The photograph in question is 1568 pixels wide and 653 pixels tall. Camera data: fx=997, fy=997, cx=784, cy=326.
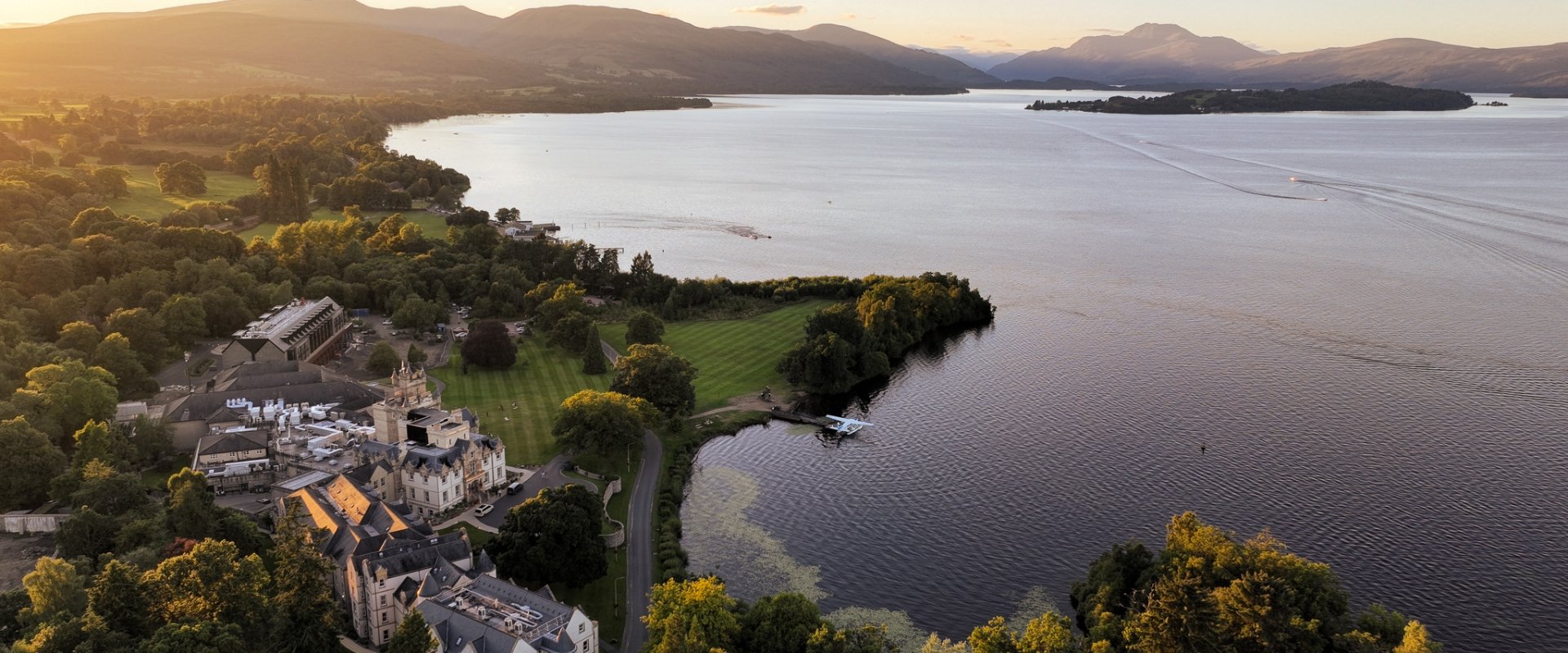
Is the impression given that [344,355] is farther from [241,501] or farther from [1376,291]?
[1376,291]

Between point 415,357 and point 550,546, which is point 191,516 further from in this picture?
point 415,357

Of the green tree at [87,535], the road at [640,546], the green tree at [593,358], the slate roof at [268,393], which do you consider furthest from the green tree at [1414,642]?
the slate roof at [268,393]

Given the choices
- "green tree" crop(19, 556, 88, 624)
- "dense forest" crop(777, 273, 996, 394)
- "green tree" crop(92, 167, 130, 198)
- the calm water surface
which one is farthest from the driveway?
"green tree" crop(92, 167, 130, 198)

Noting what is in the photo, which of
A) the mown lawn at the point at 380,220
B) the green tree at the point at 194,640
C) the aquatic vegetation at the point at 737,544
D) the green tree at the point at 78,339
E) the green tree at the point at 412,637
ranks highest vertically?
the mown lawn at the point at 380,220

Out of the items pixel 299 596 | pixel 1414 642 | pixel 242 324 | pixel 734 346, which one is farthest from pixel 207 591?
pixel 242 324

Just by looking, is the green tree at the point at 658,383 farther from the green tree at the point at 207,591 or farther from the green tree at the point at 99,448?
the green tree at the point at 207,591

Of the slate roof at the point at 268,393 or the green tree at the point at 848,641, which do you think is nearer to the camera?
the green tree at the point at 848,641

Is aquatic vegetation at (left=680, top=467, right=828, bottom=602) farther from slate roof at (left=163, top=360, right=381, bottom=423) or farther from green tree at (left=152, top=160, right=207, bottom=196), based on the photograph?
green tree at (left=152, top=160, right=207, bottom=196)
